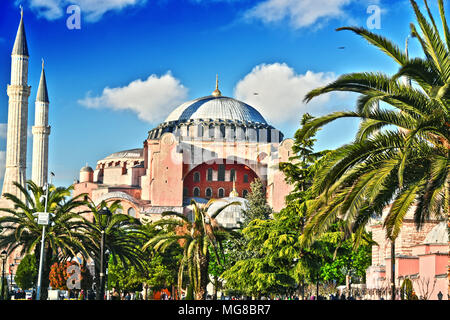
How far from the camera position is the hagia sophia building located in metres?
63.3

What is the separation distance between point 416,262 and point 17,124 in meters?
41.6

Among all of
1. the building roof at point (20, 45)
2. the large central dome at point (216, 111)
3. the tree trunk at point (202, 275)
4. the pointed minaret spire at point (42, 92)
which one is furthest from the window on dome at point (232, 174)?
the tree trunk at point (202, 275)

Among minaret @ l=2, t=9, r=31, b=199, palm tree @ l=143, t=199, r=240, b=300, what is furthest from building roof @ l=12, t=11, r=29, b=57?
palm tree @ l=143, t=199, r=240, b=300

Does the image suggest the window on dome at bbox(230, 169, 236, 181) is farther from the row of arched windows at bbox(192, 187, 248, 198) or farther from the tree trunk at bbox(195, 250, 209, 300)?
the tree trunk at bbox(195, 250, 209, 300)

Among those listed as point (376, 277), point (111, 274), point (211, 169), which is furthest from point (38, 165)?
point (376, 277)

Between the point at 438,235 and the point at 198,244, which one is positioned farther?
the point at 438,235

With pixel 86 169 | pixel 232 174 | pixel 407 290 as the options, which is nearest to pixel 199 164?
pixel 232 174

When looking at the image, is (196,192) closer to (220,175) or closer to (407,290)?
(220,175)

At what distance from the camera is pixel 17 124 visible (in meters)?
64.4

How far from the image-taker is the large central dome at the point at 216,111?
72.9 metres

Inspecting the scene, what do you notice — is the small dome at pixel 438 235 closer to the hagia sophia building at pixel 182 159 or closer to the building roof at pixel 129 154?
the hagia sophia building at pixel 182 159

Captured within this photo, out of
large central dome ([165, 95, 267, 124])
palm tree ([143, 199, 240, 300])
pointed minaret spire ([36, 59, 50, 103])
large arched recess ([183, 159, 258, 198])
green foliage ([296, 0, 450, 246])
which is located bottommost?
palm tree ([143, 199, 240, 300])

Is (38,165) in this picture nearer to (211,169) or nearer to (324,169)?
(211,169)

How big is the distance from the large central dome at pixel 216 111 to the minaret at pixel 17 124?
1562 cm
